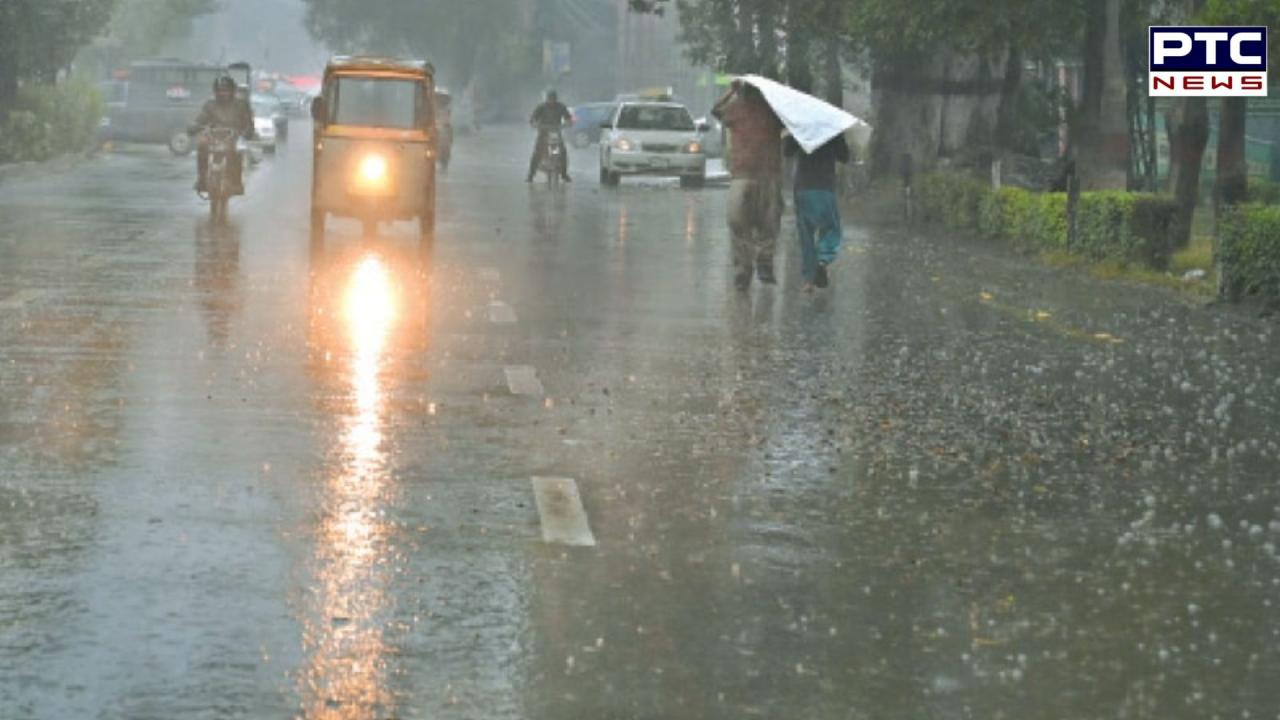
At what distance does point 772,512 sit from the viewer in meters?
10.4

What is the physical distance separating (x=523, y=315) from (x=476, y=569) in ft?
34.2

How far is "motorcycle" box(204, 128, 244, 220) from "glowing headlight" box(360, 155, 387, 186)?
11.5 feet

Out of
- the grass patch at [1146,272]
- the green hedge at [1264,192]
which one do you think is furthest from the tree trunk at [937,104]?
the grass patch at [1146,272]

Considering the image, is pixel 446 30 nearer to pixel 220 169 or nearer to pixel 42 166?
pixel 42 166

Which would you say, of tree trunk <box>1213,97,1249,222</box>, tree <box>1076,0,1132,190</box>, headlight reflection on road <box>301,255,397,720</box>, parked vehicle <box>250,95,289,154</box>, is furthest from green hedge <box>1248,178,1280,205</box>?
parked vehicle <box>250,95,289,154</box>

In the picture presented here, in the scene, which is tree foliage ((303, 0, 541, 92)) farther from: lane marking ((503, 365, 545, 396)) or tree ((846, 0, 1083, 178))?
lane marking ((503, 365, 545, 396))

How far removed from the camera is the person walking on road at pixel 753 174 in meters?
22.9

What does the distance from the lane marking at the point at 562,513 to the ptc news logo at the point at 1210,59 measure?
17024mm

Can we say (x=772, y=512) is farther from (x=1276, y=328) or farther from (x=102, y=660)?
(x=1276, y=328)

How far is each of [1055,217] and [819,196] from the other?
23.1 feet

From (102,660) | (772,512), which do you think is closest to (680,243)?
(772,512)

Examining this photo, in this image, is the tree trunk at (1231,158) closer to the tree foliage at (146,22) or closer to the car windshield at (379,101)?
the car windshield at (379,101)

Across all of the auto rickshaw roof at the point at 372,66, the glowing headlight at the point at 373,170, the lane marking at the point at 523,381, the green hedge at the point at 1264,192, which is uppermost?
the auto rickshaw roof at the point at 372,66

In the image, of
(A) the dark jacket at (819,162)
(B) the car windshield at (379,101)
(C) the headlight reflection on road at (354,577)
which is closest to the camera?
(C) the headlight reflection on road at (354,577)
